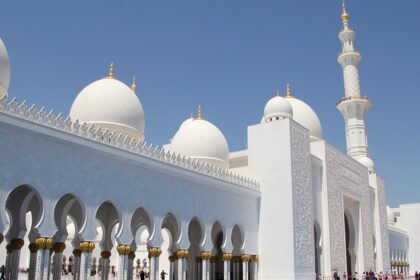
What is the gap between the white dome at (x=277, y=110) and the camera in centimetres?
1557

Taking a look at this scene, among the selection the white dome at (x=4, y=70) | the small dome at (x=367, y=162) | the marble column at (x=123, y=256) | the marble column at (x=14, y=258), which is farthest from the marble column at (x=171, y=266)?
the small dome at (x=367, y=162)

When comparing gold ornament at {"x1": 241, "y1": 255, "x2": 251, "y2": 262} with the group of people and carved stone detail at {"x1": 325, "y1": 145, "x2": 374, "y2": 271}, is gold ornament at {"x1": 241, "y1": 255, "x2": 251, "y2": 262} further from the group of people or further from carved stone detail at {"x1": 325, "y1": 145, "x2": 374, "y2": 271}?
carved stone detail at {"x1": 325, "y1": 145, "x2": 374, "y2": 271}

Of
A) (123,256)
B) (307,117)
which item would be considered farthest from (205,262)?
(307,117)

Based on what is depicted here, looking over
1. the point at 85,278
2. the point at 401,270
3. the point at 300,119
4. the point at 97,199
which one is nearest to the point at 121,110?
the point at 97,199

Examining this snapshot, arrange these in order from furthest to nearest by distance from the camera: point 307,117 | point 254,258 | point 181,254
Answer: point 307,117 → point 254,258 → point 181,254

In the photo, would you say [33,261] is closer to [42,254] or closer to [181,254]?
[42,254]

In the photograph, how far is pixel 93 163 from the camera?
9.32 m

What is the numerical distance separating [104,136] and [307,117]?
10.4m

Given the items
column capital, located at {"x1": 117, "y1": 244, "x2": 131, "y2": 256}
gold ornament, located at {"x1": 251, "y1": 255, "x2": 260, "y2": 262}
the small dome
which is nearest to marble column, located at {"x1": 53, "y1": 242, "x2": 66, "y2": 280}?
column capital, located at {"x1": 117, "y1": 244, "x2": 131, "y2": 256}

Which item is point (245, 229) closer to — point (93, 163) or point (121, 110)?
point (121, 110)

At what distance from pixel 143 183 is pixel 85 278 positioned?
2.33 metres

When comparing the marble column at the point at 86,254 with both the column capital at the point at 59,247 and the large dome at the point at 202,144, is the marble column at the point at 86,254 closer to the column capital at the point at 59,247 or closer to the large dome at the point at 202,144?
the column capital at the point at 59,247

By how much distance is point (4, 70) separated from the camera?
9.89m

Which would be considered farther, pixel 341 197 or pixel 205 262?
pixel 341 197
